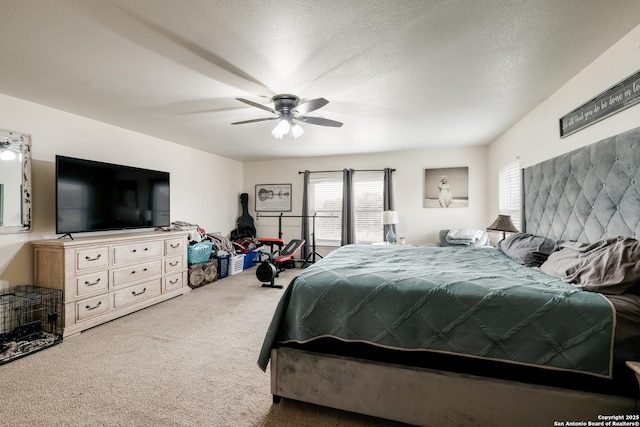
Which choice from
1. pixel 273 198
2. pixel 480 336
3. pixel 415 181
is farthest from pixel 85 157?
pixel 415 181

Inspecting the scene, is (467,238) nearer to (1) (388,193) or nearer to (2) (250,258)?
(1) (388,193)

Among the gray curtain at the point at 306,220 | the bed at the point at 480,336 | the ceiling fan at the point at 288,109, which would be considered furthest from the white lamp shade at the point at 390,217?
the bed at the point at 480,336

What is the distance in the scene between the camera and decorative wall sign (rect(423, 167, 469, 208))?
509 cm

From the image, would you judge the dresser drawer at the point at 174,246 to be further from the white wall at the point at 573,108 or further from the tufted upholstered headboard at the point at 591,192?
the white wall at the point at 573,108

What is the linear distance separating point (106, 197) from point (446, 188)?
17.9 feet

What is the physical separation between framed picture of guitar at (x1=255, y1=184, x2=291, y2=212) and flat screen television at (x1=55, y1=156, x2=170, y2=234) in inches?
98.5

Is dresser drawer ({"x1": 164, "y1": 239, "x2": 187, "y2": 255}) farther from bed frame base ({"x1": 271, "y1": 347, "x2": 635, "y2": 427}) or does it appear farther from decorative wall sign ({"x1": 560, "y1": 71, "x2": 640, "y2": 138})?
decorative wall sign ({"x1": 560, "y1": 71, "x2": 640, "y2": 138})

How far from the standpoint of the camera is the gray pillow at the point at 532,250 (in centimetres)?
230

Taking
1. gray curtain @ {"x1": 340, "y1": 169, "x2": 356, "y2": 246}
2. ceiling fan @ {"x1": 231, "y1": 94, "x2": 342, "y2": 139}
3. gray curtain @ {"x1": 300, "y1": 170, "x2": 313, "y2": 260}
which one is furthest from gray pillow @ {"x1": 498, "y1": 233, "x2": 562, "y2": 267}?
gray curtain @ {"x1": 300, "y1": 170, "x2": 313, "y2": 260}

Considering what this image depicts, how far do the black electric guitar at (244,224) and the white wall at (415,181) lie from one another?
808 mm

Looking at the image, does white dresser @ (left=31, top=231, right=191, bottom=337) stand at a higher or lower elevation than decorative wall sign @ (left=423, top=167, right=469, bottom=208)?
lower

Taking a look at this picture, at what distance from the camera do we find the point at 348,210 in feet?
18.7

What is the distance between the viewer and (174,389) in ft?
6.19

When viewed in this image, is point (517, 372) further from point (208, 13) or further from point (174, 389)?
point (208, 13)
